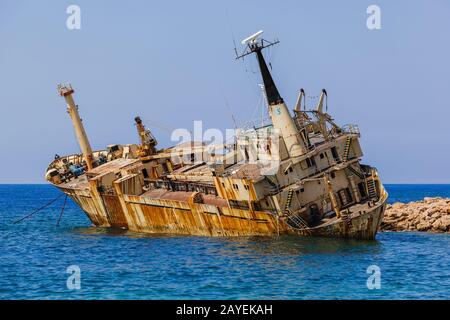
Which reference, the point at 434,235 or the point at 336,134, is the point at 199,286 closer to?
the point at 336,134

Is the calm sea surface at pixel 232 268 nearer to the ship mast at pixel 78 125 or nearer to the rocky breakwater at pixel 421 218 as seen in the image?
the rocky breakwater at pixel 421 218

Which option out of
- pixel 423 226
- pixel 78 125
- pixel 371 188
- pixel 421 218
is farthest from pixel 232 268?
pixel 78 125

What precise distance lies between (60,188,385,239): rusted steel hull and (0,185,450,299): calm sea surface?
70cm

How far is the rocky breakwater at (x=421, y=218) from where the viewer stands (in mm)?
53562

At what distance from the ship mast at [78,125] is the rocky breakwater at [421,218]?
2657 cm

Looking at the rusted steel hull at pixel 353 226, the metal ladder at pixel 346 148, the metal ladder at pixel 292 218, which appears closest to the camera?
the rusted steel hull at pixel 353 226

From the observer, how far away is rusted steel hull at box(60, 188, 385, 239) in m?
45.1

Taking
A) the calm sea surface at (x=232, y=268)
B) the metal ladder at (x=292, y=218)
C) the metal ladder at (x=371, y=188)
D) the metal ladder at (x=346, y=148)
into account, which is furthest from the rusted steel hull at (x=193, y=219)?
the metal ladder at (x=346, y=148)

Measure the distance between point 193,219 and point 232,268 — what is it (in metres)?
12.7

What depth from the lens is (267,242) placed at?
46.2 meters

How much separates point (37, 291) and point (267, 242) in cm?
1381

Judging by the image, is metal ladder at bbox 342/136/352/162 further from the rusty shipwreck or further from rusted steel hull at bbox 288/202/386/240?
rusted steel hull at bbox 288/202/386/240

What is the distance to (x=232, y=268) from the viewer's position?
1602 inches
